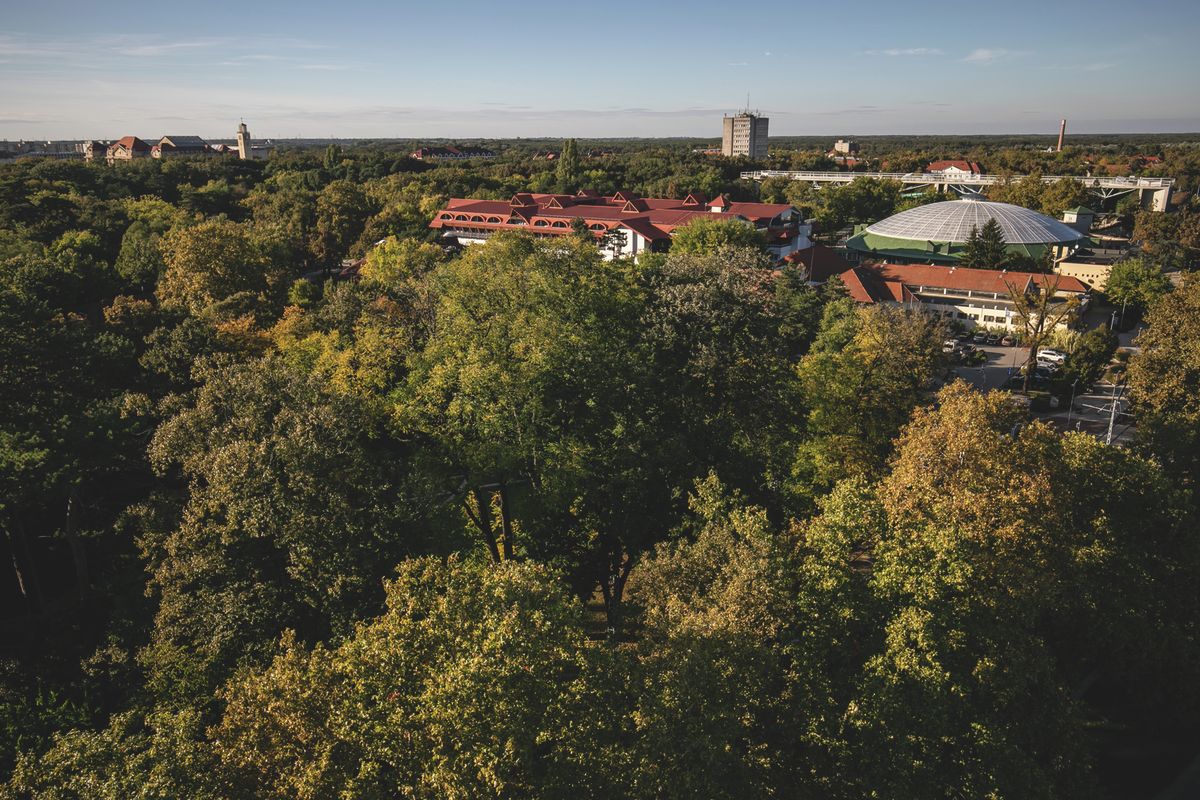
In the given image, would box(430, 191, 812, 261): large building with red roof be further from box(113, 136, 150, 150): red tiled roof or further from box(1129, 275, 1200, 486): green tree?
box(113, 136, 150, 150): red tiled roof

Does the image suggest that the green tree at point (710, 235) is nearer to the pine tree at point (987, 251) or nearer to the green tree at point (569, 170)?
the pine tree at point (987, 251)

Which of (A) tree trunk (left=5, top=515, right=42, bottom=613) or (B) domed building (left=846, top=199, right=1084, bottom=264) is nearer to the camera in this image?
(A) tree trunk (left=5, top=515, right=42, bottom=613)

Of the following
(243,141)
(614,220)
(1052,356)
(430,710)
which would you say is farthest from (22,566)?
(243,141)

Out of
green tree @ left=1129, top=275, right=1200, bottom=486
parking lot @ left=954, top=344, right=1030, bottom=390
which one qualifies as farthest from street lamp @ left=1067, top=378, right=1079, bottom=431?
green tree @ left=1129, top=275, right=1200, bottom=486

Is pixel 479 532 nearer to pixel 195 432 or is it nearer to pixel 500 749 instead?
pixel 195 432

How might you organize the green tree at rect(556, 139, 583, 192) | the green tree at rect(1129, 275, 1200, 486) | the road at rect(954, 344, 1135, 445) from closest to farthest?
the green tree at rect(1129, 275, 1200, 486) → the road at rect(954, 344, 1135, 445) → the green tree at rect(556, 139, 583, 192)

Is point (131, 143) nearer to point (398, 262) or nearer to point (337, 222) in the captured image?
point (337, 222)

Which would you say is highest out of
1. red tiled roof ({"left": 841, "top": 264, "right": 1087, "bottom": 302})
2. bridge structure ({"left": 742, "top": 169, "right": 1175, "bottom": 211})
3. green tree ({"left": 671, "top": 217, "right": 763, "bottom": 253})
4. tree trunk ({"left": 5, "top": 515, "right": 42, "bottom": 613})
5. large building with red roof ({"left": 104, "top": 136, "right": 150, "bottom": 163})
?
large building with red roof ({"left": 104, "top": 136, "right": 150, "bottom": 163})
